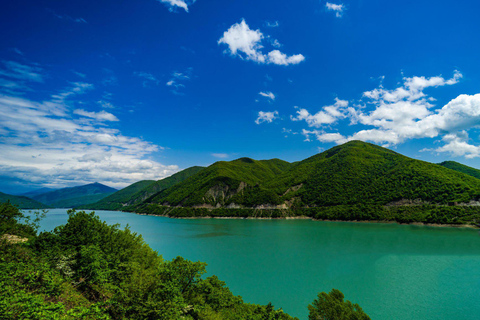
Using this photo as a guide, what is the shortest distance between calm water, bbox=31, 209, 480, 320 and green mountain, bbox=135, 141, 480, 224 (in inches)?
Result: 1427

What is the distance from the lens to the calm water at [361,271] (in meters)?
Answer: 22.4

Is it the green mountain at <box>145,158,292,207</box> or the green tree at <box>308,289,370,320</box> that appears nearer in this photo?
the green tree at <box>308,289,370,320</box>

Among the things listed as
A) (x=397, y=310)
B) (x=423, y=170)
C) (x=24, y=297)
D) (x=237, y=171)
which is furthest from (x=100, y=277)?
(x=237, y=171)

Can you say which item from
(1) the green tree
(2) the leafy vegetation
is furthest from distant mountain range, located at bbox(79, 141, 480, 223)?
(2) the leafy vegetation

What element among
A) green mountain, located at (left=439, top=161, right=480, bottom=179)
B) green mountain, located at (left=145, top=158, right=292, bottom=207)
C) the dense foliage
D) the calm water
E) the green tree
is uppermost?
green mountain, located at (left=439, top=161, right=480, bottom=179)

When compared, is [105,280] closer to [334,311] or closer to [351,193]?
[334,311]

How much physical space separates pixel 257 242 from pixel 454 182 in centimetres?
9632

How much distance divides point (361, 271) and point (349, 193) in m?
94.0

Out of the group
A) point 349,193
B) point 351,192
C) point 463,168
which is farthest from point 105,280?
point 463,168

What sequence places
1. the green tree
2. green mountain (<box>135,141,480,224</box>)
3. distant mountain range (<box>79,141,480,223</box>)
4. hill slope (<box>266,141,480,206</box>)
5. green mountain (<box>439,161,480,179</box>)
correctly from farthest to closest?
green mountain (<box>439,161,480,179</box>) < hill slope (<box>266,141,480,206</box>) < distant mountain range (<box>79,141,480,223</box>) < green mountain (<box>135,141,480,224</box>) < the green tree

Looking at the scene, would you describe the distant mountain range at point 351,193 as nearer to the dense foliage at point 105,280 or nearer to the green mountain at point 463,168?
the green mountain at point 463,168

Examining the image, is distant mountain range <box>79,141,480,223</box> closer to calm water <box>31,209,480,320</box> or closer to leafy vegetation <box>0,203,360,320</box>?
calm water <box>31,209,480,320</box>

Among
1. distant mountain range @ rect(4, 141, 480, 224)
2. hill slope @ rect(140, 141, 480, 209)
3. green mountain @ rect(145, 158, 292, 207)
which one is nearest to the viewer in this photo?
distant mountain range @ rect(4, 141, 480, 224)

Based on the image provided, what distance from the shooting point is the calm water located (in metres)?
22.4
